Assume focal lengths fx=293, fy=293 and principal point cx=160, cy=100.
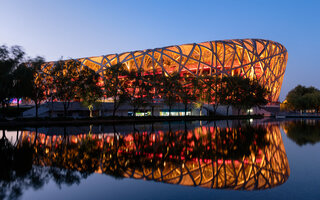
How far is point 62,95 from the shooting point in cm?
4466

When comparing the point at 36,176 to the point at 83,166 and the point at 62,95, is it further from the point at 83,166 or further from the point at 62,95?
the point at 62,95

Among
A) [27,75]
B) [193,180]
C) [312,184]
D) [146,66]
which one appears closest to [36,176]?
[193,180]

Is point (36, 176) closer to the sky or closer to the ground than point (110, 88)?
closer to the ground

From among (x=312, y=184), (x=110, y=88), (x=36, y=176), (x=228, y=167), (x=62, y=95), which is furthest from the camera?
(x=110, y=88)

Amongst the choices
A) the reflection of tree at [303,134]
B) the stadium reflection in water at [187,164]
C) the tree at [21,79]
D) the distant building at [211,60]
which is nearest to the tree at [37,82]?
the tree at [21,79]

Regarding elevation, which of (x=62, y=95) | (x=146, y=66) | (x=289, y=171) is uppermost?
(x=146, y=66)

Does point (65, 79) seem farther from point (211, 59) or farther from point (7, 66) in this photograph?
point (211, 59)

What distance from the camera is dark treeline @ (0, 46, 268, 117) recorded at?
36.7 m

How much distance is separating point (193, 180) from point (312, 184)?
306 centimetres

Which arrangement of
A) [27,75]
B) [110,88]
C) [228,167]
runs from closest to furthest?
[228,167] → [27,75] → [110,88]

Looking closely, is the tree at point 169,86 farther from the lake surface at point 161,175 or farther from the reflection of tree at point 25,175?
the reflection of tree at point 25,175

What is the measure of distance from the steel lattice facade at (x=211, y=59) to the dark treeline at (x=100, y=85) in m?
12.1

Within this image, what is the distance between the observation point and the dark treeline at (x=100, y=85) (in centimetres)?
3666

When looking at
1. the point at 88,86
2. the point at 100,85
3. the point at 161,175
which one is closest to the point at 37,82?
the point at 88,86
